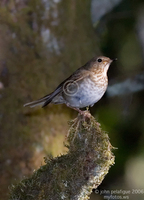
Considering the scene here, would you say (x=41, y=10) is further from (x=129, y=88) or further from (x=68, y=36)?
(x=129, y=88)

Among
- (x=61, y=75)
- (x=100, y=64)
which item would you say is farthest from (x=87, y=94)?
(x=61, y=75)

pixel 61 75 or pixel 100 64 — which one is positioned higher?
pixel 100 64

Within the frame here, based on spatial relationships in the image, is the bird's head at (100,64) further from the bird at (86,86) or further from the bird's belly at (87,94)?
the bird's belly at (87,94)
